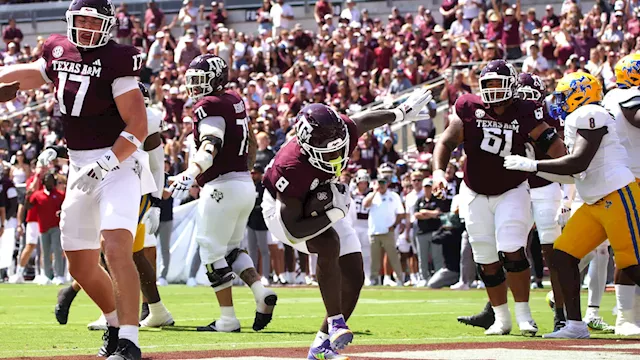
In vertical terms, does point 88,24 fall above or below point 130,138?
above

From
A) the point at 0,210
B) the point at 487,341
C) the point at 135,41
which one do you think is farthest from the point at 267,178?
the point at 135,41

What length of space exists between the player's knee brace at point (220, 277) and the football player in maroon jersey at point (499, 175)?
6.07ft

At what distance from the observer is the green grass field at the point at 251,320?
25.1 ft

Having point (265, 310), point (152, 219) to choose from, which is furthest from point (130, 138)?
point (265, 310)

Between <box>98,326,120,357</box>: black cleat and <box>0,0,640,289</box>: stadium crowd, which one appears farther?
<box>0,0,640,289</box>: stadium crowd

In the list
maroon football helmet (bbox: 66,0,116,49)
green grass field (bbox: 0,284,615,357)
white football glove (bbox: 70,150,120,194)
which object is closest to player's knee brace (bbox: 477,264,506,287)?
green grass field (bbox: 0,284,615,357)

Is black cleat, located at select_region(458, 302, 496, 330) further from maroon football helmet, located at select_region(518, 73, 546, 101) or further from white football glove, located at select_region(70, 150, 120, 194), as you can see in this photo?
white football glove, located at select_region(70, 150, 120, 194)

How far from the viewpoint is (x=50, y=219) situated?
17.7 metres

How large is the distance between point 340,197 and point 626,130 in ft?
9.71

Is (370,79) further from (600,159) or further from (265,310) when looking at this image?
(600,159)

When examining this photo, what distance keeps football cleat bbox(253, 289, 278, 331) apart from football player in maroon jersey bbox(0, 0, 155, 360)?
7.44 ft

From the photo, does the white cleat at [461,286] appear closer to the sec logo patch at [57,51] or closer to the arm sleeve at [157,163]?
the arm sleeve at [157,163]

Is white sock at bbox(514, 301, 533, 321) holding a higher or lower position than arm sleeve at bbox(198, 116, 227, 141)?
lower

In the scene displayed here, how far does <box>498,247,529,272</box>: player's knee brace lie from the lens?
8.58 meters
